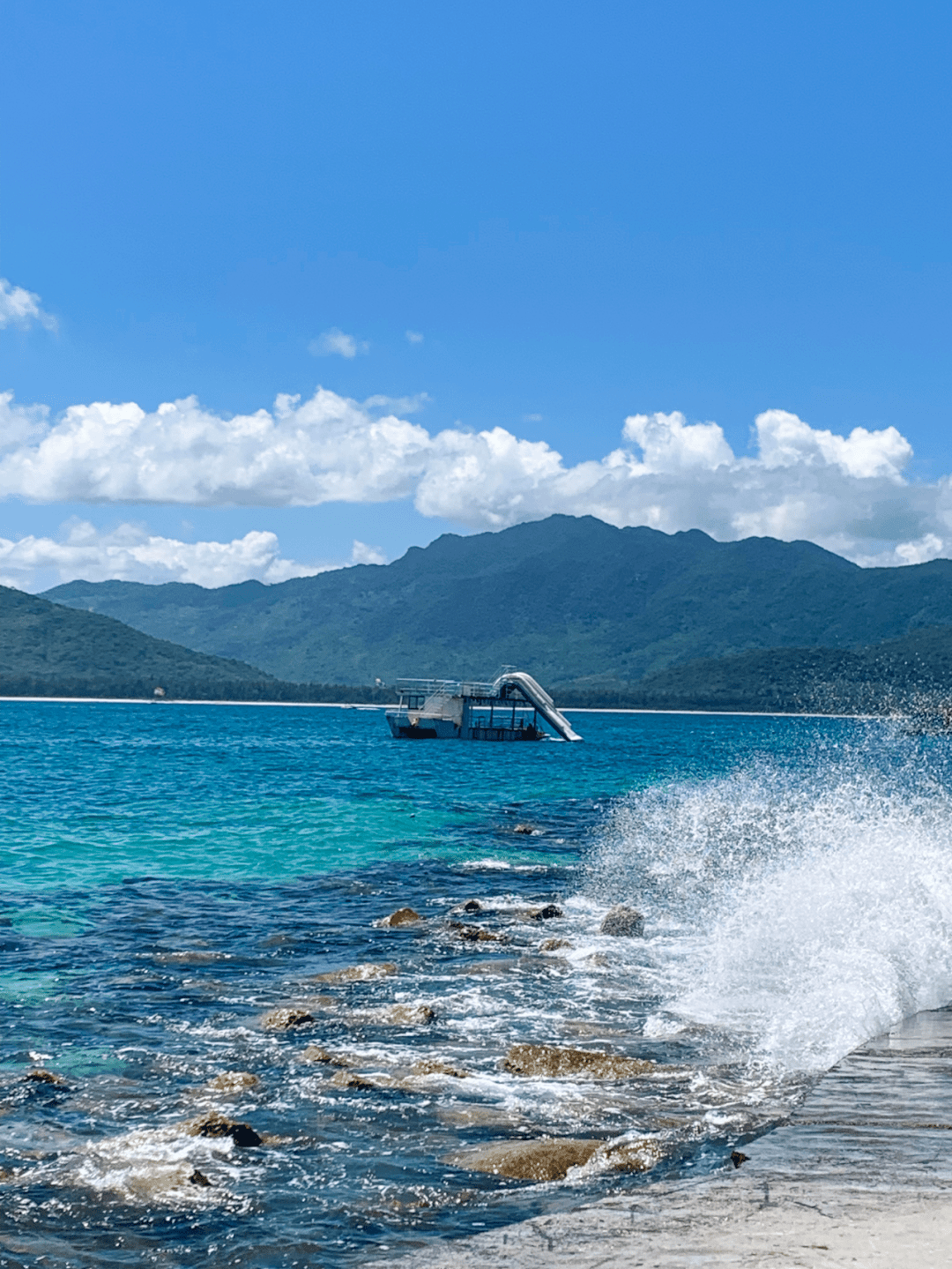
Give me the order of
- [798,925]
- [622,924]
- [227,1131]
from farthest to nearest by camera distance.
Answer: [622,924] < [798,925] < [227,1131]

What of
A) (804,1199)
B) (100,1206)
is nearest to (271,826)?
(100,1206)

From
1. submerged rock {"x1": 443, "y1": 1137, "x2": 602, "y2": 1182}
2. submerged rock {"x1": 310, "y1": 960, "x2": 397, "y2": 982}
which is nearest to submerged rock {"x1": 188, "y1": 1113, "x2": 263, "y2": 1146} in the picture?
submerged rock {"x1": 443, "y1": 1137, "x2": 602, "y2": 1182}

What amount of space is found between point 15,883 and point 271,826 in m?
11.9

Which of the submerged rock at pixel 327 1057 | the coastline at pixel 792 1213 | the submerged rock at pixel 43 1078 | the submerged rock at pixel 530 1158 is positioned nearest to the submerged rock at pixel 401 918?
the submerged rock at pixel 327 1057

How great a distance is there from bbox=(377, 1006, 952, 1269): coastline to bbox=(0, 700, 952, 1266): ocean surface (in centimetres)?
105

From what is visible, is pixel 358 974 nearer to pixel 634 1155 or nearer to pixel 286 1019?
pixel 286 1019

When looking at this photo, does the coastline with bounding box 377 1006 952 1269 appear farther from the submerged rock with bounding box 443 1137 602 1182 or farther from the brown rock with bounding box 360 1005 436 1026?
the brown rock with bounding box 360 1005 436 1026

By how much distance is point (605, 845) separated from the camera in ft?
102

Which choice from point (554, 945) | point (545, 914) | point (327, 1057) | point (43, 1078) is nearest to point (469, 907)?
point (545, 914)

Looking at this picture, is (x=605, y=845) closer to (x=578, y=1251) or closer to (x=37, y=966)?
(x=37, y=966)

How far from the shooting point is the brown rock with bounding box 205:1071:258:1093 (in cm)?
1051

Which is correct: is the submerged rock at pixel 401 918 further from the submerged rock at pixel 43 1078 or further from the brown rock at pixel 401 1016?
the submerged rock at pixel 43 1078

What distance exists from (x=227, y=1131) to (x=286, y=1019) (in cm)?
361

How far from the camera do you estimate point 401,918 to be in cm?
1925
